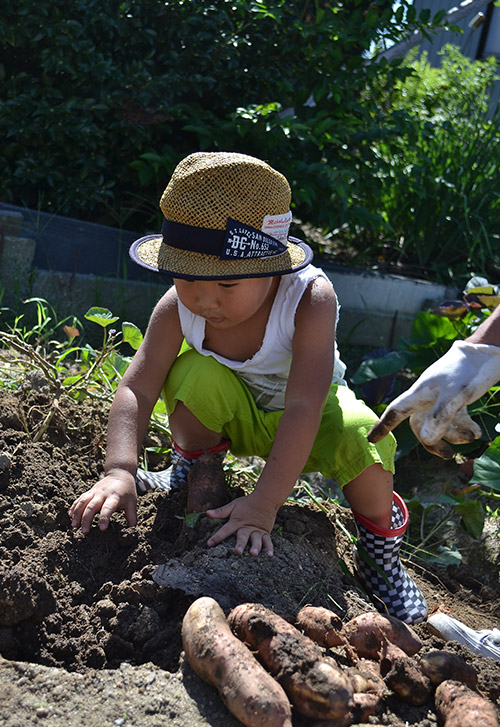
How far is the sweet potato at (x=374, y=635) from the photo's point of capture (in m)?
1.73

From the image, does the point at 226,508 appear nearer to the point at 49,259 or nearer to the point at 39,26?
the point at 49,259

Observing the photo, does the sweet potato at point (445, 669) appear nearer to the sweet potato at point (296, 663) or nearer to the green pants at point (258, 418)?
the sweet potato at point (296, 663)

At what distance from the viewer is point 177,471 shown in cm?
247

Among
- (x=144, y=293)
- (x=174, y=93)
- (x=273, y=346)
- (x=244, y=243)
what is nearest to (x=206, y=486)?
(x=273, y=346)

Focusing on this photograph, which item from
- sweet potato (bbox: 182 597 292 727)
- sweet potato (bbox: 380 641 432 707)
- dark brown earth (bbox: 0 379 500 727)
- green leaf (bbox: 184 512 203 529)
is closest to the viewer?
sweet potato (bbox: 182 597 292 727)

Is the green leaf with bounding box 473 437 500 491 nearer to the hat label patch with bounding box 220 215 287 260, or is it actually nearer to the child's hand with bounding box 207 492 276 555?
the child's hand with bounding box 207 492 276 555

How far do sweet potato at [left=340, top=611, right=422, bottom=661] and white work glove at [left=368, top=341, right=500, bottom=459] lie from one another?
0.48 meters

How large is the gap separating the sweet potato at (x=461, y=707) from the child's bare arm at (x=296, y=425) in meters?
0.53

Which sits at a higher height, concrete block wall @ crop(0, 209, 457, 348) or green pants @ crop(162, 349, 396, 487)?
green pants @ crop(162, 349, 396, 487)

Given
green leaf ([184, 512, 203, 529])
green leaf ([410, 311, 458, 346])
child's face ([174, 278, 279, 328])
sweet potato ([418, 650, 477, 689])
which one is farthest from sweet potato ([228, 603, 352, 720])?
green leaf ([410, 311, 458, 346])

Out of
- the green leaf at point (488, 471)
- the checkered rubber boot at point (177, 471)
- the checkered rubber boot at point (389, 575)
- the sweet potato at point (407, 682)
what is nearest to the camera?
the sweet potato at point (407, 682)

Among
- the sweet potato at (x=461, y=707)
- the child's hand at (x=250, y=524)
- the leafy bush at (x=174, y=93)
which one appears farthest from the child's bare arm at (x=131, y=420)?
the leafy bush at (x=174, y=93)

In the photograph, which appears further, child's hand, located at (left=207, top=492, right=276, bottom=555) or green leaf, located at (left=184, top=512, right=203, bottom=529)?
green leaf, located at (left=184, top=512, right=203, bottom=529)

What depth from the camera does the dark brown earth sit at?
151cm
